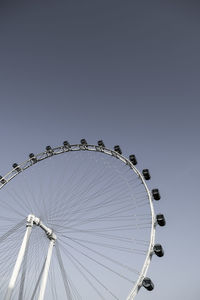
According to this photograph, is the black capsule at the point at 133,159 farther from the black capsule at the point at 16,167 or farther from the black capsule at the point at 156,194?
the black capsule at the point at 16,167

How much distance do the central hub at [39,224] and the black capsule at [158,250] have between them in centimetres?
632

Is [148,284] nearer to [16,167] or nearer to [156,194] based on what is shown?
[156,194]

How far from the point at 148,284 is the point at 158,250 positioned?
5.20ft

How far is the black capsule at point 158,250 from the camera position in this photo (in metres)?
12.2

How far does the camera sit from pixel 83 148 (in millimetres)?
20500

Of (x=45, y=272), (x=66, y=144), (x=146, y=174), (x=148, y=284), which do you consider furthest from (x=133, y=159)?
(x=45, y=272)

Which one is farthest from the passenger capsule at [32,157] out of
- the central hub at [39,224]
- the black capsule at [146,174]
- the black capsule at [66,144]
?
the black capsule at [146,174]

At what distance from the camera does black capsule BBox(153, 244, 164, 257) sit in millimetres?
12180

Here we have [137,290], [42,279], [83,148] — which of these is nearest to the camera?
[137,290]

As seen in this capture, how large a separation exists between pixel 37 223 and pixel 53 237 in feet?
4.41

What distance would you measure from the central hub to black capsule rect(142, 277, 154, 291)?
629cm

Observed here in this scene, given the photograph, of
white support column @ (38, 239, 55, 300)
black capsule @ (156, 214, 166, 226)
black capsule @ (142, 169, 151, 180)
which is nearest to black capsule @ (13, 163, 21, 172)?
white support column @ (38, 239, 55, 300)

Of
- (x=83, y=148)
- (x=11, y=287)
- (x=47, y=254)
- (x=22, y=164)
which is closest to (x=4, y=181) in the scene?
(x=22, y=164)

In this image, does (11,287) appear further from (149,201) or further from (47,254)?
(149,201)
